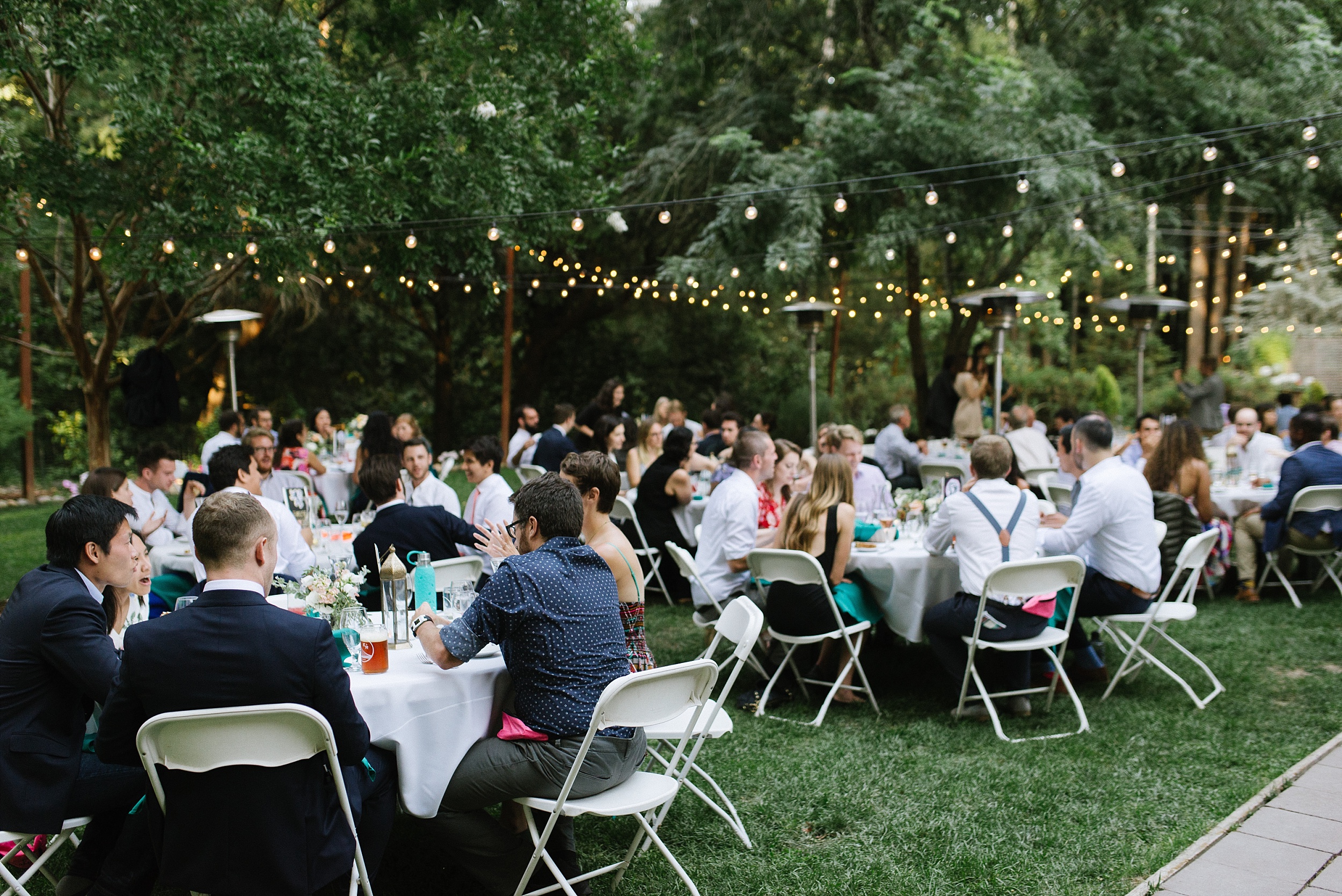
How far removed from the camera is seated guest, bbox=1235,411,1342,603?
6.93 m

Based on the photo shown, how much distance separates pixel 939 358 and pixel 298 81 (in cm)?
1758

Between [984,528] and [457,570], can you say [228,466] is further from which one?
[984,528]

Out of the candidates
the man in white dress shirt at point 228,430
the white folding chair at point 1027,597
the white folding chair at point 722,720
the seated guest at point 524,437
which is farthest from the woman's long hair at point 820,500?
the seated guest at point 524,437

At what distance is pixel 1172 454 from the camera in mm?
6480

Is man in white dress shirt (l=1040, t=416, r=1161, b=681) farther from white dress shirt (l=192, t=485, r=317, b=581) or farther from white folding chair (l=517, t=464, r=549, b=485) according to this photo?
white folding chair (l=517, t=464, r=549, b=485)

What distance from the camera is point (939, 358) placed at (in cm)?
2273

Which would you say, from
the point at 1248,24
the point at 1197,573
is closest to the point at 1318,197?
the point at 1248,24

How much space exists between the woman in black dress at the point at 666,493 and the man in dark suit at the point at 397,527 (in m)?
2.46

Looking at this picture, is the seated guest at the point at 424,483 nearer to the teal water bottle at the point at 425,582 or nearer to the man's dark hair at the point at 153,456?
the man's dark hair at the point at 153,456

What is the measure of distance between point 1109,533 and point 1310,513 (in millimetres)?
2851

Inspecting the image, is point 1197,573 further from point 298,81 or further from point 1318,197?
point 1318,197

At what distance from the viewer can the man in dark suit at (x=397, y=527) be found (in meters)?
4.77

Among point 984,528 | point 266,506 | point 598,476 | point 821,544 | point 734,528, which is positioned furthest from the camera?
point 734,528

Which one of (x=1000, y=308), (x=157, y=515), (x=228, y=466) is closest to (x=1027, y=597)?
(x=228, y=466)
